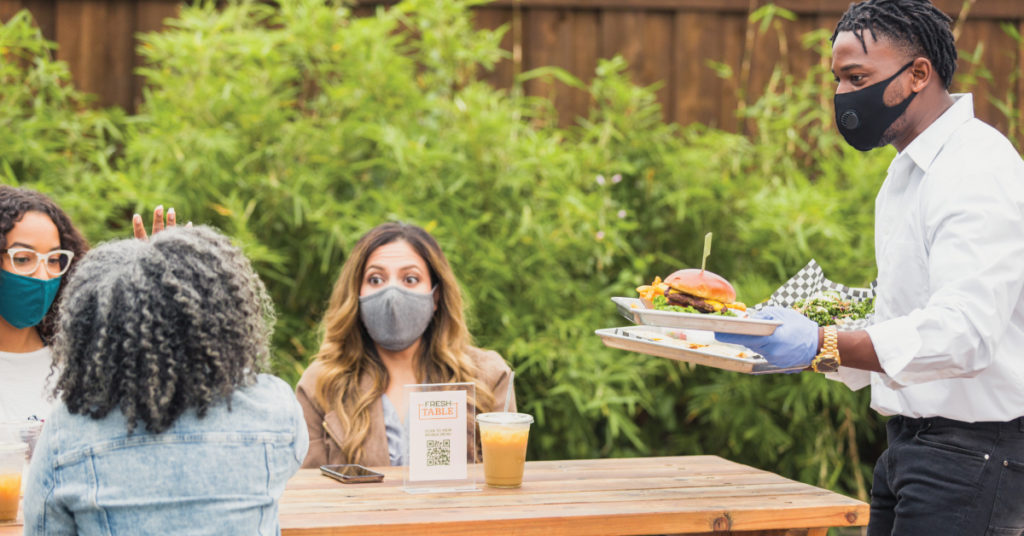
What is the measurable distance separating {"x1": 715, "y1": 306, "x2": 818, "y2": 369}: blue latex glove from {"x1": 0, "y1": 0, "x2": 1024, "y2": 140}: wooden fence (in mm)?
2173

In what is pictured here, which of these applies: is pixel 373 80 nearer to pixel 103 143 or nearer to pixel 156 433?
pixel 103 143

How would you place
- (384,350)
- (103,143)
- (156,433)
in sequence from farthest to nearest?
(103,143) < (384,350) < (156,433)

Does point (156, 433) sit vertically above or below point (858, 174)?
below

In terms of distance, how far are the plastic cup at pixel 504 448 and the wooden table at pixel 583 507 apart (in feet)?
0.10

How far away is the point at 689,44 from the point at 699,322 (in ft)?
7.70

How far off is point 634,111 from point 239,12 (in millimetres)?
1459

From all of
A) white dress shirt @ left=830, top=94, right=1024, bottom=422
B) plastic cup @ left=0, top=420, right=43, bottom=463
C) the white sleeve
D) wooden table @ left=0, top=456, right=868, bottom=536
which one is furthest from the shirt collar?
plastic cup @ left=0, top=420, right=43, bottom=463

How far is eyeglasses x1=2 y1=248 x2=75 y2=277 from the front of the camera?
2.30 m

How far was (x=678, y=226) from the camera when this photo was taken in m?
3.52

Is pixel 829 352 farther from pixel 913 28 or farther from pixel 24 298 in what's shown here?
pixel 24 298

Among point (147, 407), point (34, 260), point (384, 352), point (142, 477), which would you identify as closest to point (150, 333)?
point (147, 407)

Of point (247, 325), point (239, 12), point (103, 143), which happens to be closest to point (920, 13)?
point (247, 325)

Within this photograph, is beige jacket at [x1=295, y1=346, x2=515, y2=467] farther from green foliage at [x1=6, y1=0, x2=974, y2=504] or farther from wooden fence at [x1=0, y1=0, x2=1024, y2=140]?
wooden fence at [x1=0, y1=0, x2=1024, y2=140]

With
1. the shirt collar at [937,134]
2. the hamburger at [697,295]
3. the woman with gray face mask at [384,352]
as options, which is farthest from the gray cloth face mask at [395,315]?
the shirt collar at [937,134]
